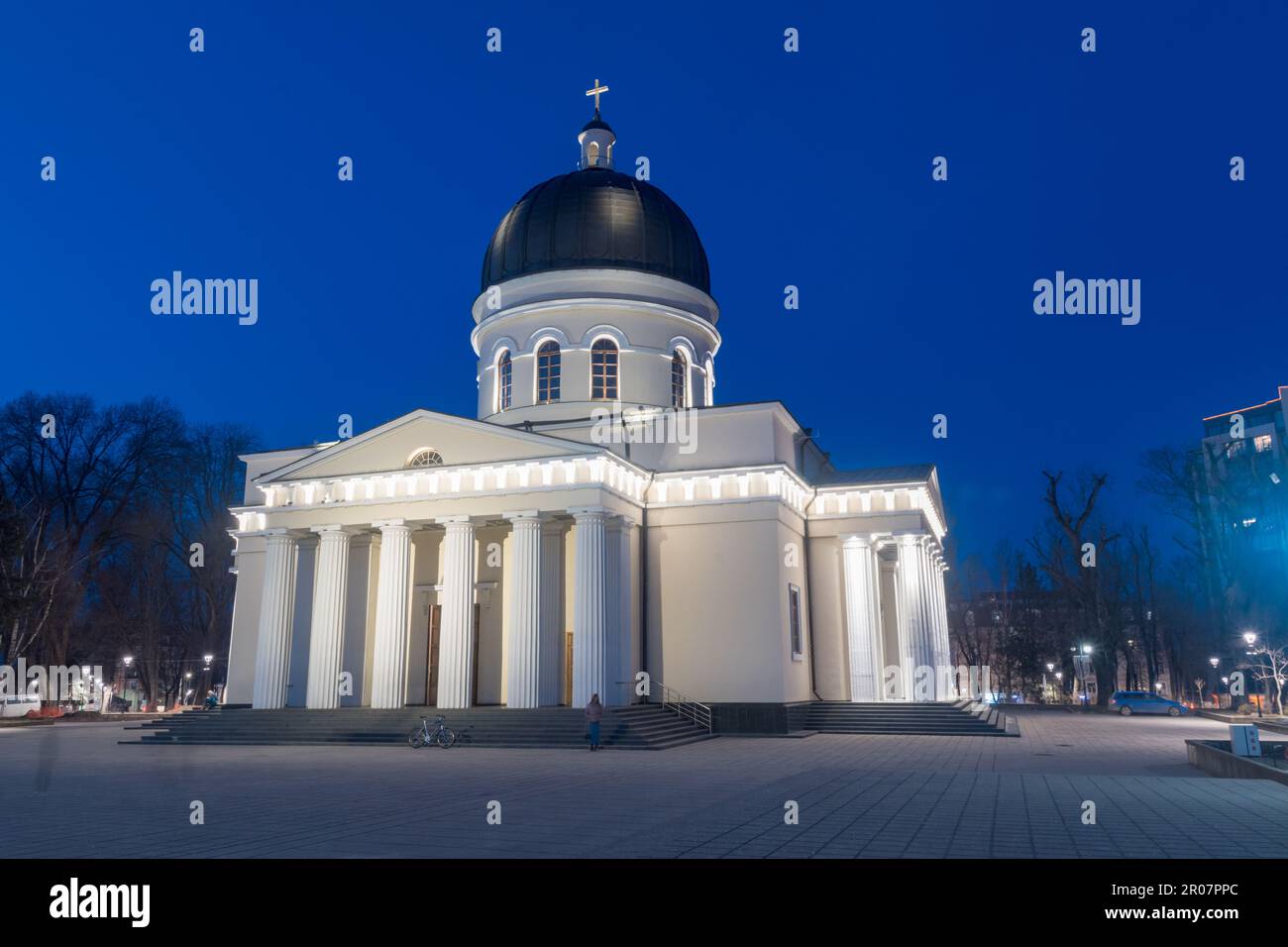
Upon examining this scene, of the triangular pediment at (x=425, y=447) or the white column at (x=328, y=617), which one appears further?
the white column at (x=328, y=617)

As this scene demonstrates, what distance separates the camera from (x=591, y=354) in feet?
102

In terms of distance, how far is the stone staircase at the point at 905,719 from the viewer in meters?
25.2

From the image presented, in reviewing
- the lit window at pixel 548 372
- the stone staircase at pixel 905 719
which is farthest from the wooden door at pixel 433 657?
the stone staircase at pixel 905 719

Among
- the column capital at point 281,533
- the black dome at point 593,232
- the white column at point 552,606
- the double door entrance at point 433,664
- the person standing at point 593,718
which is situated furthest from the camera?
the black dome at point 593,232

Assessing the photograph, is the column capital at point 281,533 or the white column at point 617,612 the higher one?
the column capital at point 281,533

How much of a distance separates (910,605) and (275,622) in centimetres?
1970

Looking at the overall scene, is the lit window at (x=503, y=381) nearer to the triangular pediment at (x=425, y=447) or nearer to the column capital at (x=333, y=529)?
the triangular pediment at (x=425, y=447)

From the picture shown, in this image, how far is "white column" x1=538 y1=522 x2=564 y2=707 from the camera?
2570cm

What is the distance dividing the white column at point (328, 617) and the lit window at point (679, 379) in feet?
40.3

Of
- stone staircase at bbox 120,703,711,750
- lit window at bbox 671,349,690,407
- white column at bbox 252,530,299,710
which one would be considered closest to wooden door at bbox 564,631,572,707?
stone staircase at bbox 120,703,711,750

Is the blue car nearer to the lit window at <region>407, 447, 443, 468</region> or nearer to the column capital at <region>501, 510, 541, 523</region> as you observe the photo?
the column capital at <region>501, 510, 541, 523</region>

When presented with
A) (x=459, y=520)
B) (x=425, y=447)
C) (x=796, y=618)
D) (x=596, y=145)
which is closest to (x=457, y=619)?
(x=459, y=520)
